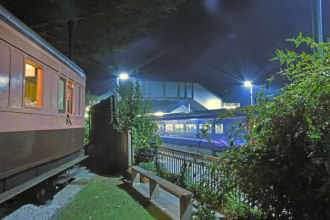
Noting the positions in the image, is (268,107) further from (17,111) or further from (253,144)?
(17,111)

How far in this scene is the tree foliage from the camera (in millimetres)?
1594

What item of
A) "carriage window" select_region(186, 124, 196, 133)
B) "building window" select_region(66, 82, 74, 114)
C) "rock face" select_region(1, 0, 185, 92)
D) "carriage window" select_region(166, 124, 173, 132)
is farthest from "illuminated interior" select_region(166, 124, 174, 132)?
"building window" select_region(66, 82, 74, 114)

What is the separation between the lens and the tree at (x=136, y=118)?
8.65 m

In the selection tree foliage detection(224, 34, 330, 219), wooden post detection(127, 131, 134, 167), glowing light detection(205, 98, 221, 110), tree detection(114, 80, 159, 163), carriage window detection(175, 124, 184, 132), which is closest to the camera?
tree foliage detection(224, 34, 330, 219)

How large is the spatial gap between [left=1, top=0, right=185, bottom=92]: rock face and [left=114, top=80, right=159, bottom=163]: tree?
11.5 feet

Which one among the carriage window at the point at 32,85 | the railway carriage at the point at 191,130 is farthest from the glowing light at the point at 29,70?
the railway carriage at the point at 191,130

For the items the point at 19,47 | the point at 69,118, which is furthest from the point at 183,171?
the point at 19,47

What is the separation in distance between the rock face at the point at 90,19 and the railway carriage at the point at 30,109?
16.4 ft

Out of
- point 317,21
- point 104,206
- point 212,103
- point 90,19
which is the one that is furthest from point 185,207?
point 212,103

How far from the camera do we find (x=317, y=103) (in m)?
1.70

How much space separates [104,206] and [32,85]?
2.79 m

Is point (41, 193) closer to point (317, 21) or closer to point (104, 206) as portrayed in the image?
point (104, 206)

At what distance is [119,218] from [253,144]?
3424mm

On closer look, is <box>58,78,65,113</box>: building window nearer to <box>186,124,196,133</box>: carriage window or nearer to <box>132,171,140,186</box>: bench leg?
<box>132,171,140,186</box>: bench leg
